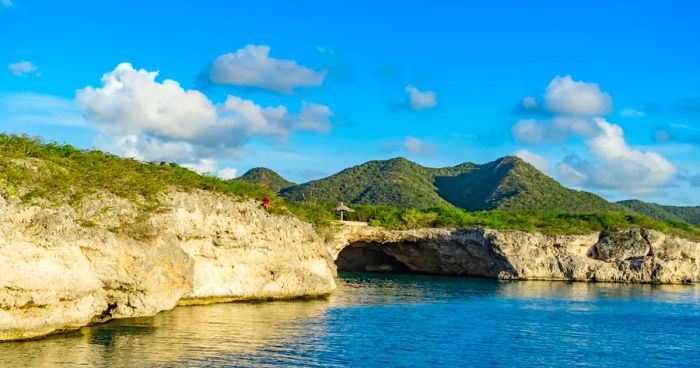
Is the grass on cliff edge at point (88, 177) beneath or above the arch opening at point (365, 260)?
above

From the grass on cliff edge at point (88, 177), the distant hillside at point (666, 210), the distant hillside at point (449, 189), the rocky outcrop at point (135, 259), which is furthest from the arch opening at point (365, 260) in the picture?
the distant hillside at point (666, 210)

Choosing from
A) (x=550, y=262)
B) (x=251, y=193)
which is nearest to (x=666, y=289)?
(x=550, y=262)

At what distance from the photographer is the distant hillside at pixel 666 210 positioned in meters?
129

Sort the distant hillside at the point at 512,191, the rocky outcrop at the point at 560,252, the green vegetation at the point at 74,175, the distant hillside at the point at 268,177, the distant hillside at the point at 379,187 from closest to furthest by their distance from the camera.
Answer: the green vegetation at the point at 74,175, the rocky outcrop at the point at 560,252, the distant hillside at the point at 512,191, the distant hillside at the point at 379,187, the distant hillside at the point at 268,177

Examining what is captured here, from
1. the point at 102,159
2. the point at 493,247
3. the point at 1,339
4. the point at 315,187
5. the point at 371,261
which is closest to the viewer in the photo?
the point at 1,339

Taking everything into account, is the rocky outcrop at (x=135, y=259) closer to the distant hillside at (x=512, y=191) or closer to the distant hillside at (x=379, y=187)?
the distant hillside at (x=379, y=187)

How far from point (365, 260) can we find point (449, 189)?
5327 cm

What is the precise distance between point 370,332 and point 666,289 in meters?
37.6

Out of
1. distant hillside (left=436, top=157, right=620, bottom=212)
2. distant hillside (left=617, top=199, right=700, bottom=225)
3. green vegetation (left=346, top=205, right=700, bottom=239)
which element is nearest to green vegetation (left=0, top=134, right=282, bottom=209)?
green vegetation (left=346, top=205, right=700, bottom=239)

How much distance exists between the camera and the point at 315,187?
111438mm

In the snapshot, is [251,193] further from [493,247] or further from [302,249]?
[493,247]

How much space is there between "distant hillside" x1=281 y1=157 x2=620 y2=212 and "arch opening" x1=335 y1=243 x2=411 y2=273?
22.4 m

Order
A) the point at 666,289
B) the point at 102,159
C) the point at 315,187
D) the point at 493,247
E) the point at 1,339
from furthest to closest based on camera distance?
the point at 315,187
the point at 493,247
the point at 666,289
the point at 102,159
the point at 1,339

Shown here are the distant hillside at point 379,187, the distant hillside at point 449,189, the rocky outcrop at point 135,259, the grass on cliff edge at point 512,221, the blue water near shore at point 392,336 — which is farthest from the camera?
the distant hillside at point 379,187
